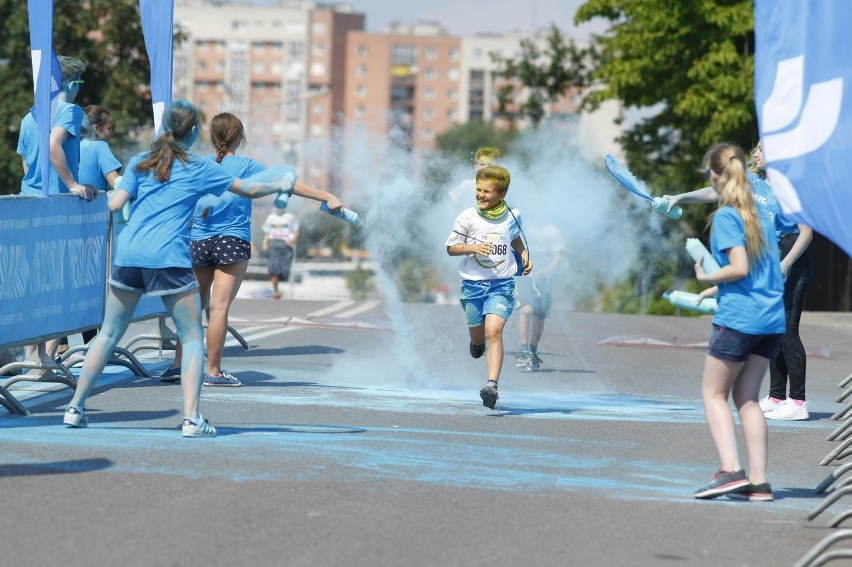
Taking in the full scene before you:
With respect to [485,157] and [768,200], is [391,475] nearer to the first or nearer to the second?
[768,200]

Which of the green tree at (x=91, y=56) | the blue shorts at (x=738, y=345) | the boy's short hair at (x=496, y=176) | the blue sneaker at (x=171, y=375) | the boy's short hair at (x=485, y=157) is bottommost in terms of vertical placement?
the blue sneaker at (x=171, y=375)

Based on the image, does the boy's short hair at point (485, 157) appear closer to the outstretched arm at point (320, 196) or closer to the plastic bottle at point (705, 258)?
the outstretched arm at point (320, 196)

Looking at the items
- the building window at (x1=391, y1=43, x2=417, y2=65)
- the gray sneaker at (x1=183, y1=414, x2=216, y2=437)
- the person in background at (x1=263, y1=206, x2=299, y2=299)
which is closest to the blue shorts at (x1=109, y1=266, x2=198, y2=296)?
the gray sneaker at (x1=183, y1=414, x2=216, y2=437)

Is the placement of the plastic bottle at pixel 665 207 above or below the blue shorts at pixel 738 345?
above

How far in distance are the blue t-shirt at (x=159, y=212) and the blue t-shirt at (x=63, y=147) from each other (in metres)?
3.12

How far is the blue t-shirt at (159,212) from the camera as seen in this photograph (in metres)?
8.57

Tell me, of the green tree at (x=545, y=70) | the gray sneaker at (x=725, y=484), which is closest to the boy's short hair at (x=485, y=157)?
the gray sneaker at (x=725, y=484)

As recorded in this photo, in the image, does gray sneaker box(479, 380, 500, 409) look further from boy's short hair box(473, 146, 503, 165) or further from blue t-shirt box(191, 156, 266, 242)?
blue t-shirt box(191, 156, 266, 242)

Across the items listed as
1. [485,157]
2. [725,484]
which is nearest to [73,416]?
A: [725,484]

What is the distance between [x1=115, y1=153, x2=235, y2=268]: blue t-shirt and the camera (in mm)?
8570

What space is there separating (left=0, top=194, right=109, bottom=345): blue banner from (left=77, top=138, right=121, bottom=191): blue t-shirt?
44 centimetres

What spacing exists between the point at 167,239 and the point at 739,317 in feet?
10.4

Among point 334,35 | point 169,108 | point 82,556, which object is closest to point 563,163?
point 169,108

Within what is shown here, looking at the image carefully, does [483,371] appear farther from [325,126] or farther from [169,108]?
[325,126]
